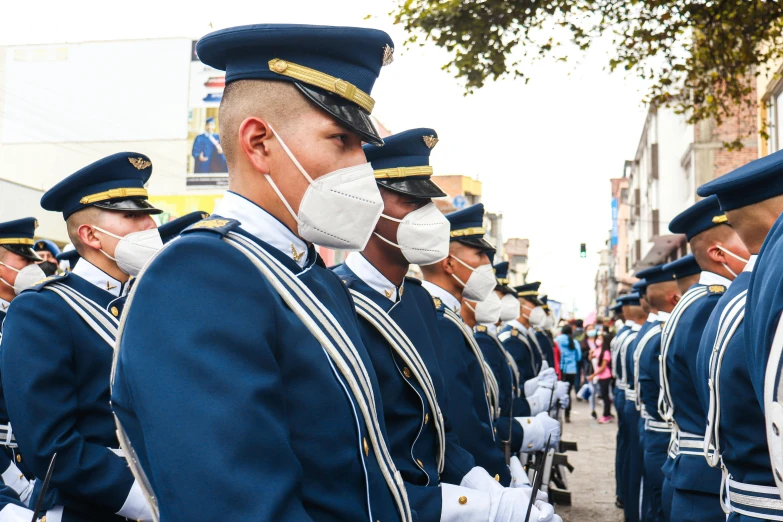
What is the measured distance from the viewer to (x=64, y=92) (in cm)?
4016

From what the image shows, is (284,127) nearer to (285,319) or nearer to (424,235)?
(285,319)

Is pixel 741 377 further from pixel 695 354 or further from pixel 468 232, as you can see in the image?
pixel 468 232

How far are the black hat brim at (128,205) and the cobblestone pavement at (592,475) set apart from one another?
21.8 ft

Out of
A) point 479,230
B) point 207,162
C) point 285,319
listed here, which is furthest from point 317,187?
point 207,162

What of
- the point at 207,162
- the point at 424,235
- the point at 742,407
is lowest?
the point at 742,407

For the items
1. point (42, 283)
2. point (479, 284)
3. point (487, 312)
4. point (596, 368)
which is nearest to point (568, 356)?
point (596, 368)

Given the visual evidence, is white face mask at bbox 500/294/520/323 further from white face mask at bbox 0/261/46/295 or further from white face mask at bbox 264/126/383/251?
white face mask at bbox 264/126/383/251

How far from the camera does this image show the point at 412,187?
3.77m

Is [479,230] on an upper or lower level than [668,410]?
upper

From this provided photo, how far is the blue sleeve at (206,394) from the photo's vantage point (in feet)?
5.36

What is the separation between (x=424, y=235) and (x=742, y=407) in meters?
1.46

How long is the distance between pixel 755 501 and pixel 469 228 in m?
2.69

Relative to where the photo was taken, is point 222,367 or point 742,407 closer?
point 222,367

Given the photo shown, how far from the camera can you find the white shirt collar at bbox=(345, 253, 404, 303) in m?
3.45
